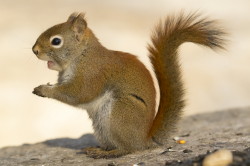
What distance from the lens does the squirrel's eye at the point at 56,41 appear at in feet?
16.8

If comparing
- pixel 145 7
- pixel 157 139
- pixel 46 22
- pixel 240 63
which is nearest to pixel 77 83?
pixel 157 139

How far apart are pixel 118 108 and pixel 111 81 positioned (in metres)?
0.22

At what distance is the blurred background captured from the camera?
945 cm

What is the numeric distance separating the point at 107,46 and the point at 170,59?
6628mm

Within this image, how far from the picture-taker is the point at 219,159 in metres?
4.04

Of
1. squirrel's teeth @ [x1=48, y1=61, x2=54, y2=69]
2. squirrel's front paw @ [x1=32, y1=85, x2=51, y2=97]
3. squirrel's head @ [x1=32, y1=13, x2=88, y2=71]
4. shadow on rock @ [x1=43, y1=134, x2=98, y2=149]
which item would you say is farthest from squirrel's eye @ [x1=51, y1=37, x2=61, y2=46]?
shadow on rock @ [x1=43, y1=134, x2=98, y2=149]

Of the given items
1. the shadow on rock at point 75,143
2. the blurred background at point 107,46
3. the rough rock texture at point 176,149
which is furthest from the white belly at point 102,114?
the blurred background at point 107,46

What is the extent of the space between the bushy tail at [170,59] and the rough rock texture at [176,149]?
25 cm

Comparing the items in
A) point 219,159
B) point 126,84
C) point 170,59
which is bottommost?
point 219,159

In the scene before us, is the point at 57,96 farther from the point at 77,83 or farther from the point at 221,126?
the point at 221,126

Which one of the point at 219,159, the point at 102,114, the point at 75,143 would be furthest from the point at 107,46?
the point at 219,159

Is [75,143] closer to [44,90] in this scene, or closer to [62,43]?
[44,90]

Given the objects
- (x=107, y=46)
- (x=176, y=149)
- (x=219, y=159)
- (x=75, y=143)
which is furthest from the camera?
(x=107, y=46)

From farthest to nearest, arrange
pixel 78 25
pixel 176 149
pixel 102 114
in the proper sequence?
pixel 78 25, pixel 176 149, pixel 102 114
